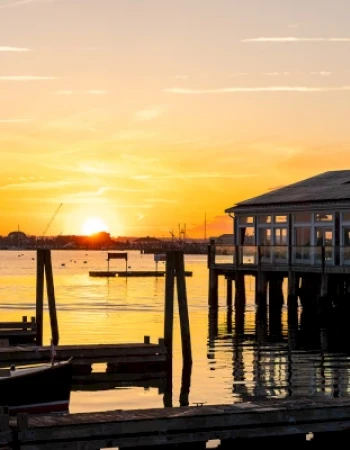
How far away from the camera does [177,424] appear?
23.0m

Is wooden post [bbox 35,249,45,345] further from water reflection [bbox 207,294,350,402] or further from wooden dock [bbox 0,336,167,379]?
wooden dock [bbox 0,336,167,379]

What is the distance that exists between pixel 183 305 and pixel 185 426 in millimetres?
16867

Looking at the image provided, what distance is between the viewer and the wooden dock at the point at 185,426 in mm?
22062

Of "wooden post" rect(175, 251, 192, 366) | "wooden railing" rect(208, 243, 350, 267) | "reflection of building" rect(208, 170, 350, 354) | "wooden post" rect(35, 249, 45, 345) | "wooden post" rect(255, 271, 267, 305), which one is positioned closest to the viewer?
"wooden post" rect(175, 251, 192, 366)

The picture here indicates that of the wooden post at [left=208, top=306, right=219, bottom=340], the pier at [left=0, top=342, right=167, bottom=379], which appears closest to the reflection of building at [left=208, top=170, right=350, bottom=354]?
the wooden post at [left=208, top=306, right=219, bottom=340]

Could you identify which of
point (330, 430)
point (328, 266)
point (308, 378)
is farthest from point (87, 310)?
point (330, 430)

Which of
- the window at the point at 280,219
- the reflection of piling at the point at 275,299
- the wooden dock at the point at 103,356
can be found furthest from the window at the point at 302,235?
the wooden dock at the point at 103,356

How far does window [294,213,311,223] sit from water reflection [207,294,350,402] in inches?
218

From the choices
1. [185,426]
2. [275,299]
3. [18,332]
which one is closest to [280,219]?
[275,299]

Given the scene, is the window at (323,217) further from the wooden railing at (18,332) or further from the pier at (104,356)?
the pier at (104,356)

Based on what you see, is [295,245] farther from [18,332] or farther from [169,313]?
[169,313]

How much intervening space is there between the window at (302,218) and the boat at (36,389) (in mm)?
35792

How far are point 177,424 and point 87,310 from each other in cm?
5687

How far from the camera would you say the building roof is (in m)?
62.8
